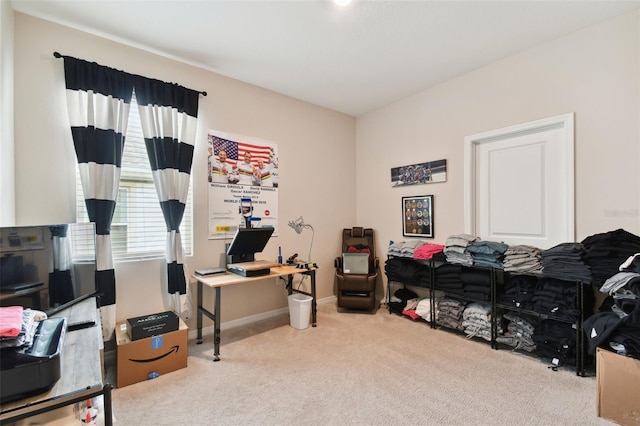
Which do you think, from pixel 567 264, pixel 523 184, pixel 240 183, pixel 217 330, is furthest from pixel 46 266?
pixel 523 184

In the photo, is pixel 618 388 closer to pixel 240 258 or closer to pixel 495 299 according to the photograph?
pixel 495 299

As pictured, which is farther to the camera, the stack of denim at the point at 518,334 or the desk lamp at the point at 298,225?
the desk lamp at the point at 298,225

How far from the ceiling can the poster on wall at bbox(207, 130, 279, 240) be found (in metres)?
0.70

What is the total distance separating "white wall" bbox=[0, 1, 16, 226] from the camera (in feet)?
6.30

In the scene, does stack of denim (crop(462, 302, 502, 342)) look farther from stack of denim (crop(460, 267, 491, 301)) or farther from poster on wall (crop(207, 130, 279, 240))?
poster on wall (crop(207, 130, 279, 240))

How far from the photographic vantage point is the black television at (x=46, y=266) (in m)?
1.38

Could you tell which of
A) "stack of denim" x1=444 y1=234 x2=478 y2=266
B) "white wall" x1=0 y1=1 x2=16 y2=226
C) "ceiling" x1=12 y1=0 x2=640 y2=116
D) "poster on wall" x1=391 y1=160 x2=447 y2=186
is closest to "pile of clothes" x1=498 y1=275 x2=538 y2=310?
"stack of denim" x1=444 y1=234 x2=478 y2=266

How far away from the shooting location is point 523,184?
2982 millimetres

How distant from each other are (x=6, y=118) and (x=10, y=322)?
1762 mm

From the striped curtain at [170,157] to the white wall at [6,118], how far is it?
82 centimetres

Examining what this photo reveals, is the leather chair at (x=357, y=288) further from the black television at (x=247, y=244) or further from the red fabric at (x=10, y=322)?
the red fabric at (x=10, y=322)

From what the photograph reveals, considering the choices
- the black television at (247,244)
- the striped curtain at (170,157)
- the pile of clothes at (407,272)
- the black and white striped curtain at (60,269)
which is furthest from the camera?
the pile of clothes at (407,272)

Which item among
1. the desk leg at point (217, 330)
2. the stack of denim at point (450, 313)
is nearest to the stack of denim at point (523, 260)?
the stack of denim at point (450, 313)

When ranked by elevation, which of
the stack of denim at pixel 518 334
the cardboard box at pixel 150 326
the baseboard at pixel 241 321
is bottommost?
the baseboard at pixel 241 321
